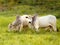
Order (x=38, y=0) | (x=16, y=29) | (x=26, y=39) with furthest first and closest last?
1. (x=38, y=0)
2. (x=16, y=29)
3. (x=26, y=39)

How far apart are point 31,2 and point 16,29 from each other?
21090 mm

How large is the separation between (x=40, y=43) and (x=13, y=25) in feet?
13.2

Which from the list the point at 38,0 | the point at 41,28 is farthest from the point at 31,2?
the point at 41,28

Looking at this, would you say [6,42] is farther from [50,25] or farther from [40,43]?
[50,25]

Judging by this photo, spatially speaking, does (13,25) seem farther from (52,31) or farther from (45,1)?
(45,1)

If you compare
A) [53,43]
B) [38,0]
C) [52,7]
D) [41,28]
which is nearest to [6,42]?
[53,43]

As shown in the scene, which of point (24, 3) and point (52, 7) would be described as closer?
point (52, 7)

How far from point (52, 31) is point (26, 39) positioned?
3.03 m

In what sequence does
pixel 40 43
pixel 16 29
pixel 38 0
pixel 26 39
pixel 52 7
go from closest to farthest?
pixel 40 43, pixel 26 39, pixel 16 29, pixel 52 7, pixel 38 0

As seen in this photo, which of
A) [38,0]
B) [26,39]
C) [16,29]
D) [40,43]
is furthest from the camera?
[38,0]

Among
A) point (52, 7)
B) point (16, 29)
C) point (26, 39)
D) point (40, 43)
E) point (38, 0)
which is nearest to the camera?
point (40, 43)

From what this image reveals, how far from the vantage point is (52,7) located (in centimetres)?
3169

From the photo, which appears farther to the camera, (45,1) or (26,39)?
(45,1)

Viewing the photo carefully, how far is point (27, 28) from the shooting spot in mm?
13781
